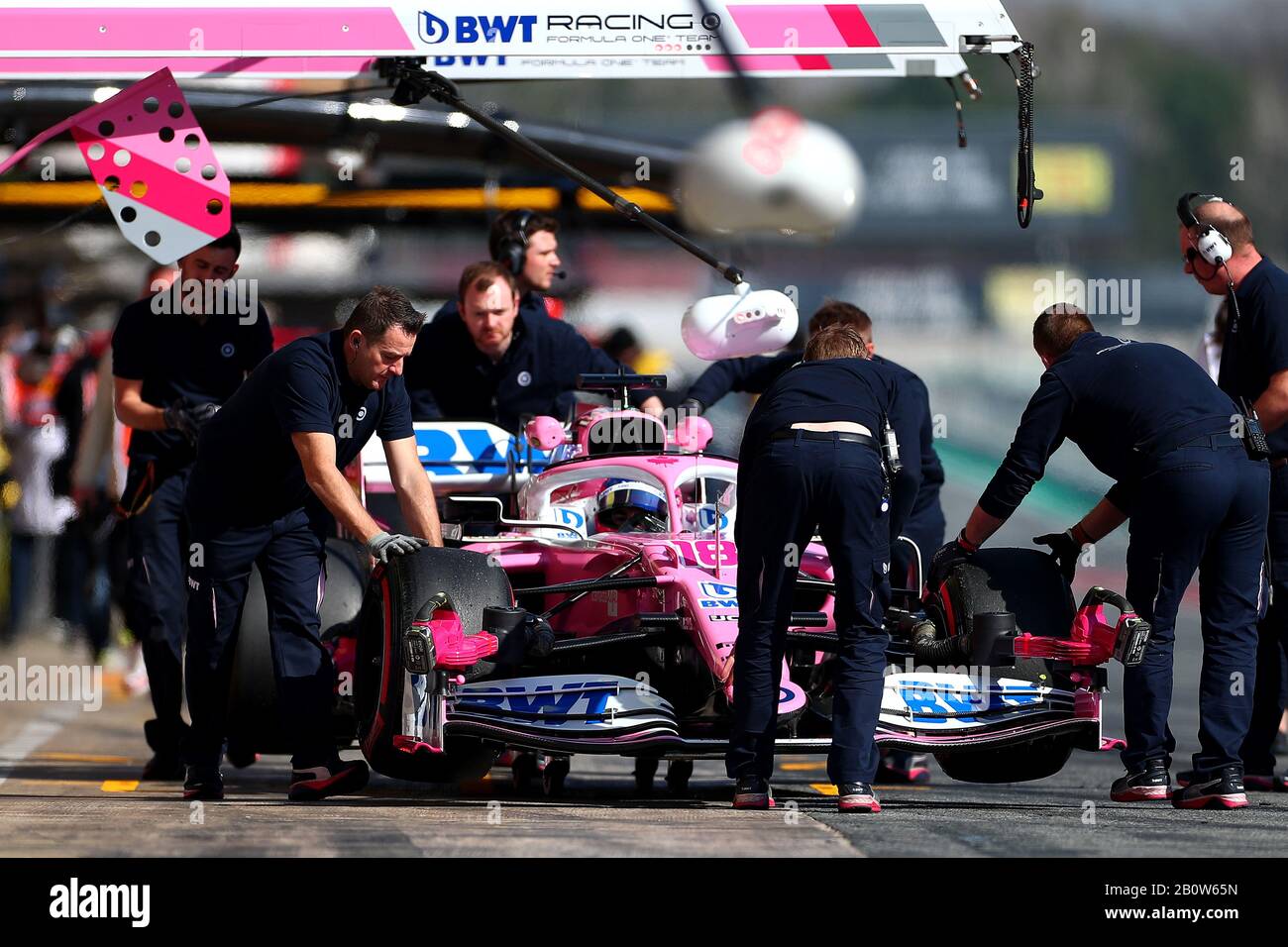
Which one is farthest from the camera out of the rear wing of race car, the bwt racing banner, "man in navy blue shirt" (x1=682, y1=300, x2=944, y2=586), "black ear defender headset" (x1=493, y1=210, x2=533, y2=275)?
"black ear defender headset" (x1=493, y1=210, x2=533, y2=275)

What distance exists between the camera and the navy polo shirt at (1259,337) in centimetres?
844

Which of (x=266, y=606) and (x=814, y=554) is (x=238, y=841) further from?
(x=814, y=554)

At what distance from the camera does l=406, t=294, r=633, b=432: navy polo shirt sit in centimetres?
1058

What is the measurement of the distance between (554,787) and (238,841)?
8.47 feet

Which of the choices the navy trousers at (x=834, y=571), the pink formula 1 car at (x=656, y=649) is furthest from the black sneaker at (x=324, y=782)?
the navy trousers at (x=834, y=571)

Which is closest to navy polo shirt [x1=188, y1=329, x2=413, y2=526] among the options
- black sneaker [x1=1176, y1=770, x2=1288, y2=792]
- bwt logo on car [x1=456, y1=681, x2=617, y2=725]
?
bwt logo on car [x1=456, y1=681, x2=617, y2=725]

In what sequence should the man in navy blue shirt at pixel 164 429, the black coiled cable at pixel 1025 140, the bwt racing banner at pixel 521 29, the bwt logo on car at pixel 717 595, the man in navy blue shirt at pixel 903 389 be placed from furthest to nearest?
1. the man in navy blue shirt at pixel 164 429
2. the man in navy blue shirt at pixel 903 389
3. the bwt racing banner at pixel 521 29
4. the black coiled cable at pixel 1025 140
5. the bwt logo on car at pixel 717 595

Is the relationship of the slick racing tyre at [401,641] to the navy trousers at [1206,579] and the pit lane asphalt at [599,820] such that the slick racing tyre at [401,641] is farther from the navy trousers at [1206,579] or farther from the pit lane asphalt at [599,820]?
the navy trousers at [1206,579]

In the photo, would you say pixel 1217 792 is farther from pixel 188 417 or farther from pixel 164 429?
pixel 164 429

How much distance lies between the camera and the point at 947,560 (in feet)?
27.6

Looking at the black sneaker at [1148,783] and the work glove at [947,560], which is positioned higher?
the work glove at [947,560]

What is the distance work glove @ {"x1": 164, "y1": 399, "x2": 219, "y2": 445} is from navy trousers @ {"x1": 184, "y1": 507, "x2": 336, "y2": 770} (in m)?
0.66

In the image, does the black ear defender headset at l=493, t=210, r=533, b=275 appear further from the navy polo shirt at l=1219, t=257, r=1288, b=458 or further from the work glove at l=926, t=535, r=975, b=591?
the navy polo shirt at l=1219, t=257, r=1288, b=458
